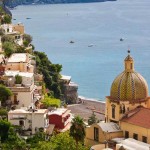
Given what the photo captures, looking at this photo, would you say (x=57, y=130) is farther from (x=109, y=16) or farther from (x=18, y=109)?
(x=109, y=16)

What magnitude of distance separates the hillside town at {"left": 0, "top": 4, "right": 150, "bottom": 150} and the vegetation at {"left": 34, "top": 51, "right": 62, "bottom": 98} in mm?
4036

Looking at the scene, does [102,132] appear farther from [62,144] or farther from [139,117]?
[62,144]

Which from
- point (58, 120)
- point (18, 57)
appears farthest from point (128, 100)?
point (18, 57)

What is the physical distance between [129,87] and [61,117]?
8.60 m

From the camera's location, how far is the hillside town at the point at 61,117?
114 feet

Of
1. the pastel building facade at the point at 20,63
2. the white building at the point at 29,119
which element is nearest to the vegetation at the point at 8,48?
the pastel building facade at the point at 20,63

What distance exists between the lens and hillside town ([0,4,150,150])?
114 feet

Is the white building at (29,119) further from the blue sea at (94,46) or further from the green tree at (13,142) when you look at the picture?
the blue sea at (94,46)

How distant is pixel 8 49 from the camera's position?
56.8 meters

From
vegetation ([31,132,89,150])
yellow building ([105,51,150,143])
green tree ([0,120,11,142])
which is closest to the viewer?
vegetation ([31,132,89,150])

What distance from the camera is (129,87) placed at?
3672 centimetres

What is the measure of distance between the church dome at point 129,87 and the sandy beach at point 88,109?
18178 mm

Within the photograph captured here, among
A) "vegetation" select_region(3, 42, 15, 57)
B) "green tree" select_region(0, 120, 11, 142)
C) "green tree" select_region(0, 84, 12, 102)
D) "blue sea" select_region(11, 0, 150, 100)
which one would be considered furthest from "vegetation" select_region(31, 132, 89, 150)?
"blue sea" select_region(11, 0, 150, 100)

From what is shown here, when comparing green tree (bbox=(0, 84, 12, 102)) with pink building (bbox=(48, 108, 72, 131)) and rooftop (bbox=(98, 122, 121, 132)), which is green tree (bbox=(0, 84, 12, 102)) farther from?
rooftop (bbox=(98, 122, 121, 132))
